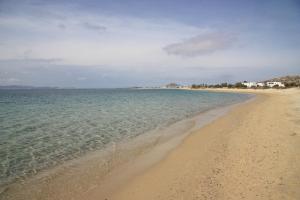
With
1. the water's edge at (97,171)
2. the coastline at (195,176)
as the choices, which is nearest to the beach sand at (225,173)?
the coastline at (195,176)

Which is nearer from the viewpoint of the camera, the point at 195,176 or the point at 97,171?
the point at 195,176

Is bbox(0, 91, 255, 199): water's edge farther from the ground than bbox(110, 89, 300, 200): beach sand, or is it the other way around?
bbox(110, 89, 300, 200): beach sand

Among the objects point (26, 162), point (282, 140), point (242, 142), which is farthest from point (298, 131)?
point (26, 162)

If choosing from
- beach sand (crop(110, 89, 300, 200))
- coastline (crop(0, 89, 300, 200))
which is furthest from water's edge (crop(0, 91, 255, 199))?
beach sand (crop(110, 89, 300, 200))

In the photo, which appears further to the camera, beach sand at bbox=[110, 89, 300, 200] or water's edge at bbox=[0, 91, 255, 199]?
water's edge at bbox=[0, 91, 255, 199]

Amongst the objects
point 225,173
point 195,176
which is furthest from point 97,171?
point 225,173

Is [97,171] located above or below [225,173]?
below

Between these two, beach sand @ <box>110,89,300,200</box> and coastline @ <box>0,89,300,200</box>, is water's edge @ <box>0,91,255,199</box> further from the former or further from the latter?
beach sand @ <box>110,89,300,200</box>

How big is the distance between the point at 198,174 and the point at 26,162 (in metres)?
6.01

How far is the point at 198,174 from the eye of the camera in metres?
6.50

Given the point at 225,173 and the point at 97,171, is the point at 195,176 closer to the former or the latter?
the point at 225,173

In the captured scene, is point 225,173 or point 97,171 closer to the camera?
point 225,173

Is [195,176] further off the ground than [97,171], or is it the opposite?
[195,176]

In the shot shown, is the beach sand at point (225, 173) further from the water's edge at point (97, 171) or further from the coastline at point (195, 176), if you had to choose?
the water's edge at point (97, 171)
